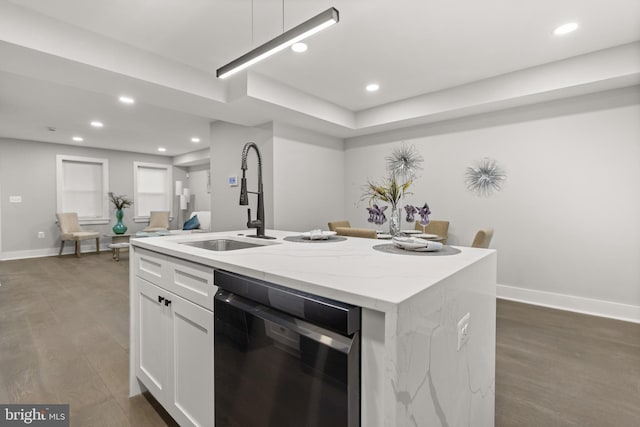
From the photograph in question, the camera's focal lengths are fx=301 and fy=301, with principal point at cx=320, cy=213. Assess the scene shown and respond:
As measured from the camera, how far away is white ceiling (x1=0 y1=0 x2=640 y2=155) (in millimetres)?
2207

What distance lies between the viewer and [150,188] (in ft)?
26.7

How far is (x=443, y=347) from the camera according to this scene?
0.89 meters

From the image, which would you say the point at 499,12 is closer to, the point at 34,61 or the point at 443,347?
the point at 443,347

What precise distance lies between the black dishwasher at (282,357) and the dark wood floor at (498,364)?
86cm

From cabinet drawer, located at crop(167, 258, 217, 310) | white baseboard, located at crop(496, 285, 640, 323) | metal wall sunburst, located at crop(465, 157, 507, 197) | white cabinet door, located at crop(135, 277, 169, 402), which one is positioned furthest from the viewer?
metal wall sunburst, located at crop(465, 157, 507, 197)

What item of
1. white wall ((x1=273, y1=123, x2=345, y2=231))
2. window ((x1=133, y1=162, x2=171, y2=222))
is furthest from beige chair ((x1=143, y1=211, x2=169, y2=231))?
white wall ((x1=273, y1=123, x2=345, y2=231))

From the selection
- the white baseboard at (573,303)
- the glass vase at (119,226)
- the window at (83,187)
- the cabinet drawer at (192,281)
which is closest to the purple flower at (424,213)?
the white baseboard at (573,303)

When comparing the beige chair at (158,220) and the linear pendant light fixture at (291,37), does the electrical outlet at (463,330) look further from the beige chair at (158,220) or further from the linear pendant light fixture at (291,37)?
the beige chair at (158,220)

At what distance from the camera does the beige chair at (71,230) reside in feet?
20.4

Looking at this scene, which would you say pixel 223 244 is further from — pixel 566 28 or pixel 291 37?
pixel 566 28

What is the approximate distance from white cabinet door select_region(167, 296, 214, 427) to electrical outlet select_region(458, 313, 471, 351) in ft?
3.02

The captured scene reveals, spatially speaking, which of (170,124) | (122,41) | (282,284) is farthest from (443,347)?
(170,124)

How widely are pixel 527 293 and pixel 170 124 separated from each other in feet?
19.1

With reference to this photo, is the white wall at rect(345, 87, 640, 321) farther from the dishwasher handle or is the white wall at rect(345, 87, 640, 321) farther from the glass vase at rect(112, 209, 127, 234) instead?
the glass vase at rect(112, 209, 127, 234)
